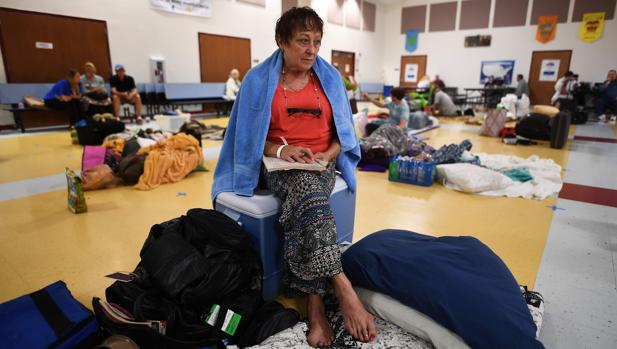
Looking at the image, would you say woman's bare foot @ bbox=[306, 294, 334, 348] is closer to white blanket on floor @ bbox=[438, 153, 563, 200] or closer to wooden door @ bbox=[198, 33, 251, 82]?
white blanket on floor @ bbox=[438, 153, 563, 200]

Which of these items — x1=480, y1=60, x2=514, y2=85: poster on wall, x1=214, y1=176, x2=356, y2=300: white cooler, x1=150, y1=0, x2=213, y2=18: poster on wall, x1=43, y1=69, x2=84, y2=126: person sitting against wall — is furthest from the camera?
x1=480, y1=60, x2=514, y2=85: poster on wall

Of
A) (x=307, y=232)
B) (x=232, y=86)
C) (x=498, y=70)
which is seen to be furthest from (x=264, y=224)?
(x=498, y=70)

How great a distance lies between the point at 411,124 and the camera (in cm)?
713

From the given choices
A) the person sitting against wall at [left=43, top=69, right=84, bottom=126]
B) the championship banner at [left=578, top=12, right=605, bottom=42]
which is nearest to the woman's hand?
the person sitting against wall at [left=43, top=69, right=84, bottom=126]

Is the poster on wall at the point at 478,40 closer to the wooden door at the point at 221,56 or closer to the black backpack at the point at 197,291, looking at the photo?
the wooden door at the point at 221,56

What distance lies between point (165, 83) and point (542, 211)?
323 inches

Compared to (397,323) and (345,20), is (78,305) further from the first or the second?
(345,20)

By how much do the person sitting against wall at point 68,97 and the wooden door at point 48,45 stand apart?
2.79ft

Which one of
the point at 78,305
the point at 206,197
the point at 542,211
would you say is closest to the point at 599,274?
the point at 542,211

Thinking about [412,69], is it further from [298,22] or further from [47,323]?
[47,323]

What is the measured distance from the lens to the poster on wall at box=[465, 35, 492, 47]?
13320 millimetres

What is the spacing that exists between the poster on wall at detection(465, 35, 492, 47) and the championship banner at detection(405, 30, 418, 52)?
2.14 meters

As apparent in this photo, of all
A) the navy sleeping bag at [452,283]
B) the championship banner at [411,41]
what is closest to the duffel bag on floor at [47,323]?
the navy sleeping bag at [452,283]

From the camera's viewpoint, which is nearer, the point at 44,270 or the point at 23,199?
the point at 44,270
